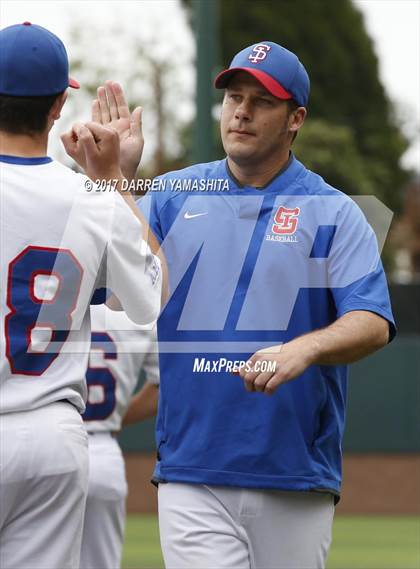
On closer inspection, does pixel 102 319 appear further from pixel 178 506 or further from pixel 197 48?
pixel 197 48

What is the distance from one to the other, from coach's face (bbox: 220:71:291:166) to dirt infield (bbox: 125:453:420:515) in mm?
9236

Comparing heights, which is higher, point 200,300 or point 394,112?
point 394,112

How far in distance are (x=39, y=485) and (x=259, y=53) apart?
205cm

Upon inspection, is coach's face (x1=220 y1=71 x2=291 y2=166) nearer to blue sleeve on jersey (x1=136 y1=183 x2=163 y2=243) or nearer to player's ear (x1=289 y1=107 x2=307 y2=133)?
player's ear (x1=289 y1=107 x2=307 y2=133)

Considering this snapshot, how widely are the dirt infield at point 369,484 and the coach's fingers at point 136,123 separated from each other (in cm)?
Answer: 979

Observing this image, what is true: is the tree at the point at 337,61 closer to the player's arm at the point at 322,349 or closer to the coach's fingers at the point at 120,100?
the player's arm at the point at 322,349

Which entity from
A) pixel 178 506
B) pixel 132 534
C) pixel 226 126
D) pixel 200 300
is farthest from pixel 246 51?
pixel 132 534

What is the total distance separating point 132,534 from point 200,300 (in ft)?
26.8

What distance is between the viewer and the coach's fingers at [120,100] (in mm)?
4464

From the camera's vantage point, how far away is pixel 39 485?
150 inches

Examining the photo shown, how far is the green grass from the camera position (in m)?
10.7

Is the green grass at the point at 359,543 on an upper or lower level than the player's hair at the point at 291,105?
lower

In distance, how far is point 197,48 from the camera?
12.0 m

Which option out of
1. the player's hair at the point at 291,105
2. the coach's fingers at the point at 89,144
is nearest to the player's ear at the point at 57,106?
the coach's fingers at the point at 89,144
